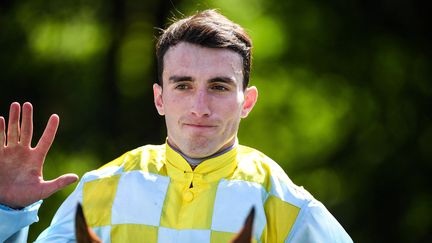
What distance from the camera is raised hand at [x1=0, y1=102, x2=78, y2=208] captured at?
11.6 ft

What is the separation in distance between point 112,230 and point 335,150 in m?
6.12

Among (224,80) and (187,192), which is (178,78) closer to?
(224,80)

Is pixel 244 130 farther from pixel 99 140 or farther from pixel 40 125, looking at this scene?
pixel 40 125

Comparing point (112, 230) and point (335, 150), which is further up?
point (112, 230)

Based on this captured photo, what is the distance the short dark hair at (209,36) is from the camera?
3.49m

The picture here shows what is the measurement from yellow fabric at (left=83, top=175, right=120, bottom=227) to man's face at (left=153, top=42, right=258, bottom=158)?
0.33m

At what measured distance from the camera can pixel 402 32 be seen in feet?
29.9

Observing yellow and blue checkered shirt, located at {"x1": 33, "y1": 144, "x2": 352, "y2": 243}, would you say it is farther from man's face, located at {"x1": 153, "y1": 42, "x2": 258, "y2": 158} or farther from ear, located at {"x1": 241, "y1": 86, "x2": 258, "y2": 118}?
ear, located at {"x1": 241, "y1": 86, "x2": 258, "y2": 118}

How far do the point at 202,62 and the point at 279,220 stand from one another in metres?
0.71

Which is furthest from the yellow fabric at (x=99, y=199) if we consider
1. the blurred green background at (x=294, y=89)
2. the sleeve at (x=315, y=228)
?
the blurred green background at (x=294, y=89)

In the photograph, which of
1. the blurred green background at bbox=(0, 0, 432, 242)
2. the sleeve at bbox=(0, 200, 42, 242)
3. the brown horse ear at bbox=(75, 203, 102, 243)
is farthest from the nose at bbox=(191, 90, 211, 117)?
the blurred green background at bbox=(0, 0, 432, 242)

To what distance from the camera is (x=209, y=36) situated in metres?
3.49

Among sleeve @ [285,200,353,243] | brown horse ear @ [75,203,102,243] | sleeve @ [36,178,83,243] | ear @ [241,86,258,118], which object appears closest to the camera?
brown horse ear @ [75,203,102,243]

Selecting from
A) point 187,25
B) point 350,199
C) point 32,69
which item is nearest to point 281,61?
point 350,199
